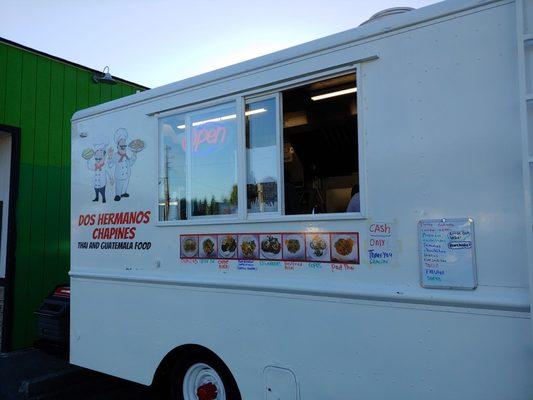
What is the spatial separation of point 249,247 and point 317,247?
56cm

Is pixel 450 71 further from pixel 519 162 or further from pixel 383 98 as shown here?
pixel 519 162

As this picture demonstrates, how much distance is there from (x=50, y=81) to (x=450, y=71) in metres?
5.99

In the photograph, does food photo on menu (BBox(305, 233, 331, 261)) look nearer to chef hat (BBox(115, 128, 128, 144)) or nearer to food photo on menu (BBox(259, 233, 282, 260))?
food photo on menu (BBox(259, 233, 282, 260))

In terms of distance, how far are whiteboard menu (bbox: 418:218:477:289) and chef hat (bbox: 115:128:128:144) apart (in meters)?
2.84

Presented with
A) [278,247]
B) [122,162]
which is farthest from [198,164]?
[278,247]

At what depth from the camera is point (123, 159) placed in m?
4.33

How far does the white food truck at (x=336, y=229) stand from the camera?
97.7 inches

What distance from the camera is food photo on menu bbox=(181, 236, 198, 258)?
3.71 m

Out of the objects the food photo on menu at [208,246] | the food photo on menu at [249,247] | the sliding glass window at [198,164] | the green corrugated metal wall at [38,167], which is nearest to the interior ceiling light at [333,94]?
the sliding glass window at [198,164]

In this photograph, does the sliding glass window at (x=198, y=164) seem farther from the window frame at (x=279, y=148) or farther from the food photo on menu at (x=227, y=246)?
the food photo on menu at (x=227, y=246)

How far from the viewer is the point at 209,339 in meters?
3.53

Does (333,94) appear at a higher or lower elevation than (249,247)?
higher

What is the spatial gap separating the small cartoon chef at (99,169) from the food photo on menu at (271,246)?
1.96 meters

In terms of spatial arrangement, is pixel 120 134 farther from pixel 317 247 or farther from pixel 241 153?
pixel 317 247
